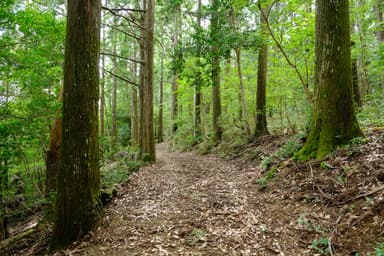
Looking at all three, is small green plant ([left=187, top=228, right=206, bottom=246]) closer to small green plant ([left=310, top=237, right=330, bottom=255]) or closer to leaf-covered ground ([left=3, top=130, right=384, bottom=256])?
leaf-covered ground ([left=3, top=130, right=384, bottom=256])

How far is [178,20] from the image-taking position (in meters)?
19.2

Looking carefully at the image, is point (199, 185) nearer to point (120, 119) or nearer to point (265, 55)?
point (265, 55)

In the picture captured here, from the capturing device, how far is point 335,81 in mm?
4742

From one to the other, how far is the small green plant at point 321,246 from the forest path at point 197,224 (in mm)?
160

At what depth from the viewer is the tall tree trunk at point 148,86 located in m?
9.80

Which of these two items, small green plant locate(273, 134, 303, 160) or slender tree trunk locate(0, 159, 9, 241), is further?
small green plant locate(273, 134, 303, 160)

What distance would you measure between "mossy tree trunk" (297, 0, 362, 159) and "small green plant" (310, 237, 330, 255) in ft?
7.23

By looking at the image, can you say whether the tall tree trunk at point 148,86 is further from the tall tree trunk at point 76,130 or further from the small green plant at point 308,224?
the small green plant at point 308,224

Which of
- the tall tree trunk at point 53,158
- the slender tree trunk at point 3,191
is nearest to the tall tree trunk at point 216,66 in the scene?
the tall tree trunk at point 53,158

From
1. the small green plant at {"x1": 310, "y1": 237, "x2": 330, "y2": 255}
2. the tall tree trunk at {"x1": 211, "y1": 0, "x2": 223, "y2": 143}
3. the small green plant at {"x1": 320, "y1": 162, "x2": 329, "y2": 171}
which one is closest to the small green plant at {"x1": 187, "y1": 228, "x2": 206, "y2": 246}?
the small green plant at {"x1": 310, "y1": 237, "x2": 330, "y2": 255}

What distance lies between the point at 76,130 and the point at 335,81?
4733 mm

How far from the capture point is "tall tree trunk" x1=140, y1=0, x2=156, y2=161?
32.1ft

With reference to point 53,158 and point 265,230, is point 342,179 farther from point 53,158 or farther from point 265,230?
point 53,158

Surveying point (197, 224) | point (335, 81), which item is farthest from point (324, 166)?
point (197, 224)
